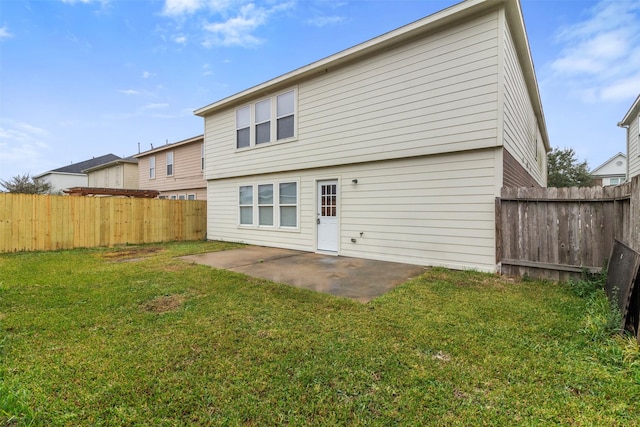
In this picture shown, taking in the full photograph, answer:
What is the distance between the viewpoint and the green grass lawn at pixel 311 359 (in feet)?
5.98

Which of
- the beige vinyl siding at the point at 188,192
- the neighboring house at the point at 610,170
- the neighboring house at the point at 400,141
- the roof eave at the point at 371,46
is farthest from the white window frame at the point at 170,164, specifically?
the neighboring house at the point at 610,170

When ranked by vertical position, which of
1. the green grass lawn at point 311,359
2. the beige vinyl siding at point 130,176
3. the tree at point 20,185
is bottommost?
the green grass lawn at point 311,359

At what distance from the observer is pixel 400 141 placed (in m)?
6.59

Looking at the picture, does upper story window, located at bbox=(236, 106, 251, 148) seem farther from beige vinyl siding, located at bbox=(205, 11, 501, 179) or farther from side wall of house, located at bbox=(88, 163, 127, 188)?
side wall of house, located at bbox=(88, 163, 127, 188)

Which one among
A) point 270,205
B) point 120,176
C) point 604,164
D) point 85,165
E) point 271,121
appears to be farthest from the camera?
point 85,165

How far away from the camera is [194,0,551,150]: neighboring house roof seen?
5.47 metres

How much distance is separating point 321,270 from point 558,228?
170 inches

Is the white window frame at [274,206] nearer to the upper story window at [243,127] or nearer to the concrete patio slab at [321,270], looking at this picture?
the concrete patio slab at [321,270]

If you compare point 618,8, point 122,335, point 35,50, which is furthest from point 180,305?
point 618,8

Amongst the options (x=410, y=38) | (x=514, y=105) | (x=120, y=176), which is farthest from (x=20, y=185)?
(x=514, y=105)

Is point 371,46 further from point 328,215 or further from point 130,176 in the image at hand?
point 130,176

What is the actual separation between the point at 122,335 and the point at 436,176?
19.5 ft

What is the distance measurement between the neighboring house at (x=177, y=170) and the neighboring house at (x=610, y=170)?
36.2 meters

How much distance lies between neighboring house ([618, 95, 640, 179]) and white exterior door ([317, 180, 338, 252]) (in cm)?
1319
